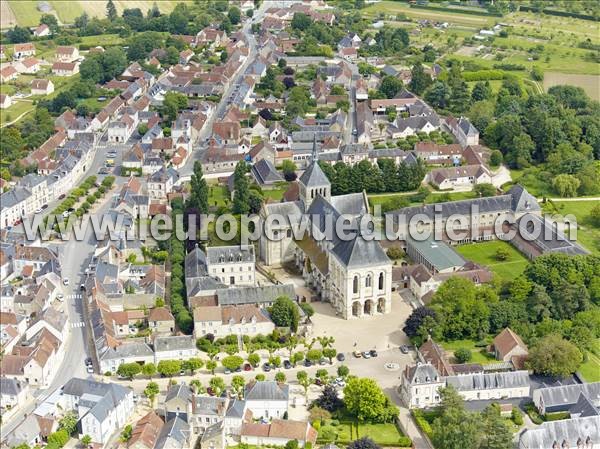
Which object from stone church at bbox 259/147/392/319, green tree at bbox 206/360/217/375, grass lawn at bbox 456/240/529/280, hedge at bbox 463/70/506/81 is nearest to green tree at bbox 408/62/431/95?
hedge at bbox 463/70/506/81

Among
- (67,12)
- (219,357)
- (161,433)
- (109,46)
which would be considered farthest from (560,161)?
(67,12)

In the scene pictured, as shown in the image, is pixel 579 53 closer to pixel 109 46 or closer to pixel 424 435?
pixel 109 46

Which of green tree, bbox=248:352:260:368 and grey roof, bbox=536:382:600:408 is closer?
grey roof, bbox=536:382:600:408

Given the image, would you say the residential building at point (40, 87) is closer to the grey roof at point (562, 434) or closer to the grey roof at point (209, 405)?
the grey roof at point (209, 405)

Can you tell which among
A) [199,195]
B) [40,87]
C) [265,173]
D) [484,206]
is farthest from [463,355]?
[40,87]

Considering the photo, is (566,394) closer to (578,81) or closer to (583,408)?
(583,408)

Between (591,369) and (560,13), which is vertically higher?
(591,369)

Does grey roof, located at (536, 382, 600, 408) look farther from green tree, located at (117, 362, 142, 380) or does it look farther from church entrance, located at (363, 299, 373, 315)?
green tree, located at (117, 362, 142, 380)
